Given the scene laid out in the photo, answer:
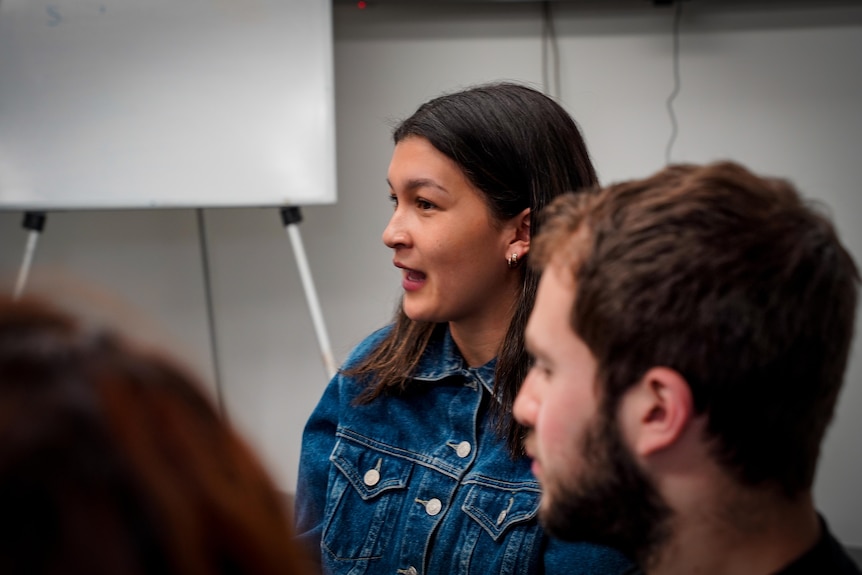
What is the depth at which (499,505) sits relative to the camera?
1119mm

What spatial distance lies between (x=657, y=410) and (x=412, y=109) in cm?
179

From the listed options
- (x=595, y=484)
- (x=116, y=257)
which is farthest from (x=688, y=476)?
(x=116, y=257)

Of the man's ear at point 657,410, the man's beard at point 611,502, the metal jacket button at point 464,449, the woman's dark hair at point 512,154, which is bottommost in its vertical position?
the metal jacket button at point 464,449

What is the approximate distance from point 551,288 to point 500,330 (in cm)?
42

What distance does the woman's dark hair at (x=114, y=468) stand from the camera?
37 cm

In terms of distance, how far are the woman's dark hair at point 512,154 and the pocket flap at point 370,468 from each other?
0.10 meters

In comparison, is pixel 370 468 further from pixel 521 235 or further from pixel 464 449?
pixel 521 235

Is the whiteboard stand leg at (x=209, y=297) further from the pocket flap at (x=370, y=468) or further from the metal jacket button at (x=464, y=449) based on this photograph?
the metal jacket button at (x=464, y=449)

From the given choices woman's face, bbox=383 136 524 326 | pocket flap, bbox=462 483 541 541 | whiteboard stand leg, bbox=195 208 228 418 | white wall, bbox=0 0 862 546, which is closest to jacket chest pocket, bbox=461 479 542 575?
pocket flap, bbox=462 483 541 541

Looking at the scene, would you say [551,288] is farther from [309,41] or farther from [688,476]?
[309,41]

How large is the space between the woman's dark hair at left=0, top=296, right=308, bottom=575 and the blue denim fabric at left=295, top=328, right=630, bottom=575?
70cm

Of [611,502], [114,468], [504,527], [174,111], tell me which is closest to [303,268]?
[174,111]

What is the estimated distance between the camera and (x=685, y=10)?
230 centimetres

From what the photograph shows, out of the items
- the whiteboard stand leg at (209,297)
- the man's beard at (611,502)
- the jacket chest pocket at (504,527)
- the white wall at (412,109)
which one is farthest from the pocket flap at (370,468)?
the whiteboard stand leg at (209,297)
